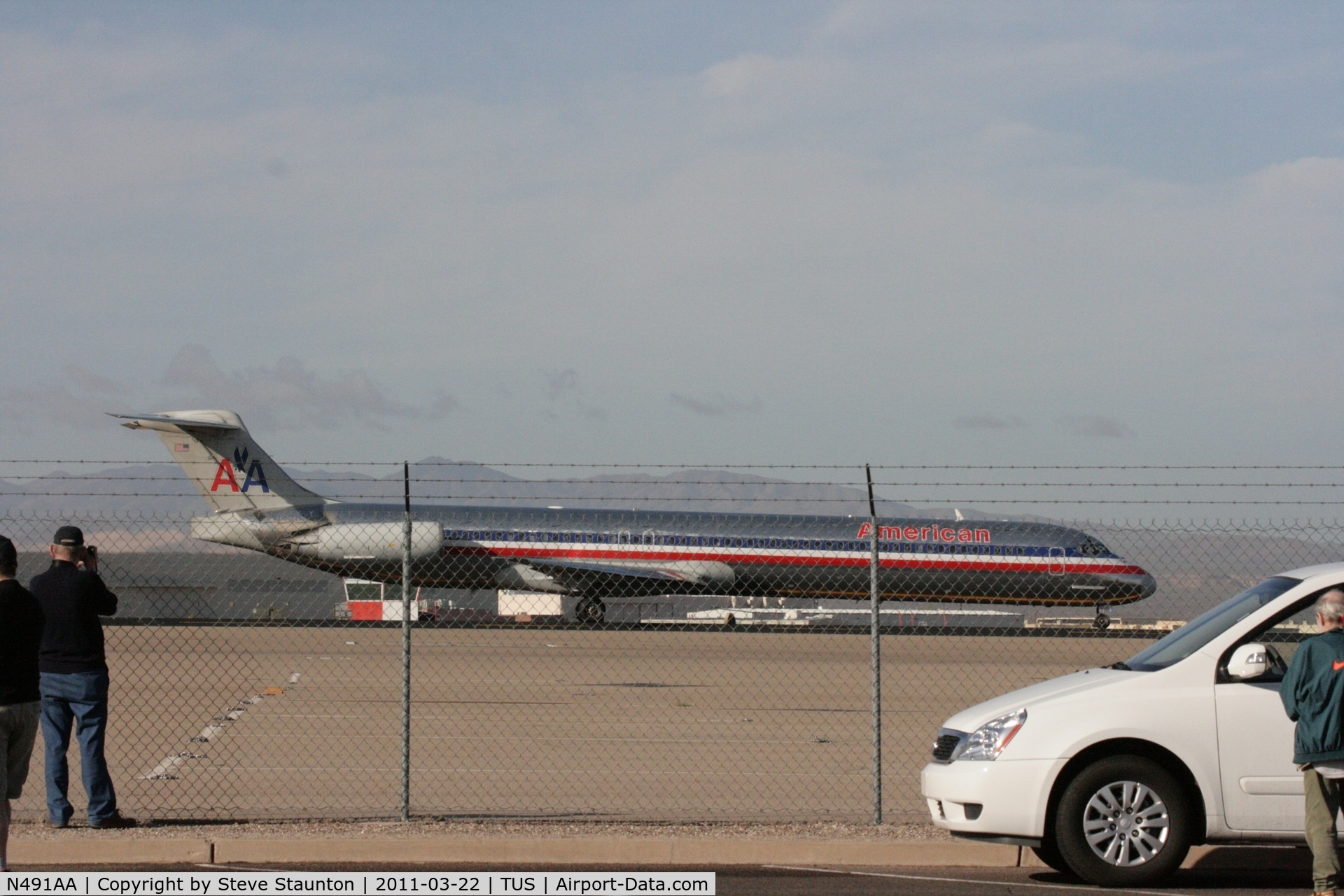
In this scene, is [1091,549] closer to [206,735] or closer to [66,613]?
[206,735]

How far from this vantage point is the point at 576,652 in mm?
27891

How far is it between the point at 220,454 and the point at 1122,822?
122 ft

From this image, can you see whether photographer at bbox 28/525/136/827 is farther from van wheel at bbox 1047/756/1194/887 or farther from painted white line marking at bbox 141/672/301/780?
van wheel at bbox 1047/756/1194/887

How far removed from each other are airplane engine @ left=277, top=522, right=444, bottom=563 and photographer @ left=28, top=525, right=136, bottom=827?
1182 inches

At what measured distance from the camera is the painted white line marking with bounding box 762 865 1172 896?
23.4 ft

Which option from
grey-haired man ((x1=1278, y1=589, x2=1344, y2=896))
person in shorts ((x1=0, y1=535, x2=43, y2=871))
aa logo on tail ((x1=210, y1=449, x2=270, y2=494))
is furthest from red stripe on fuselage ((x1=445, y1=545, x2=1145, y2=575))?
grey-haired man ((x1=1278, y1=589, x2=1344, y2=896))

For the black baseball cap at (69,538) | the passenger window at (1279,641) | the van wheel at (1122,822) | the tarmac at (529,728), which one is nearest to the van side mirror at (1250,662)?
the passenger window at (1279,641)

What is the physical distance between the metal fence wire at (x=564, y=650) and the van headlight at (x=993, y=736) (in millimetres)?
1396

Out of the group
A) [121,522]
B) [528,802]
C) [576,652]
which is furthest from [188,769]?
[576,652]

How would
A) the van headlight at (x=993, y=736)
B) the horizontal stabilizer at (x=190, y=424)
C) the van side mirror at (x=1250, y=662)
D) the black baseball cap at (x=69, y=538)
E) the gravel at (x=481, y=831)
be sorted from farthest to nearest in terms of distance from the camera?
the horizontal stabilizer at (x=190, y=424)
the black baseball cap at (x=69, y=538)
the gravel at (x=481, y=831)
the van headlight at (x=993, y=736)
the van side mirror at (x=1250, y=662)

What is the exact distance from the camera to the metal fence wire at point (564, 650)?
10344 mm
